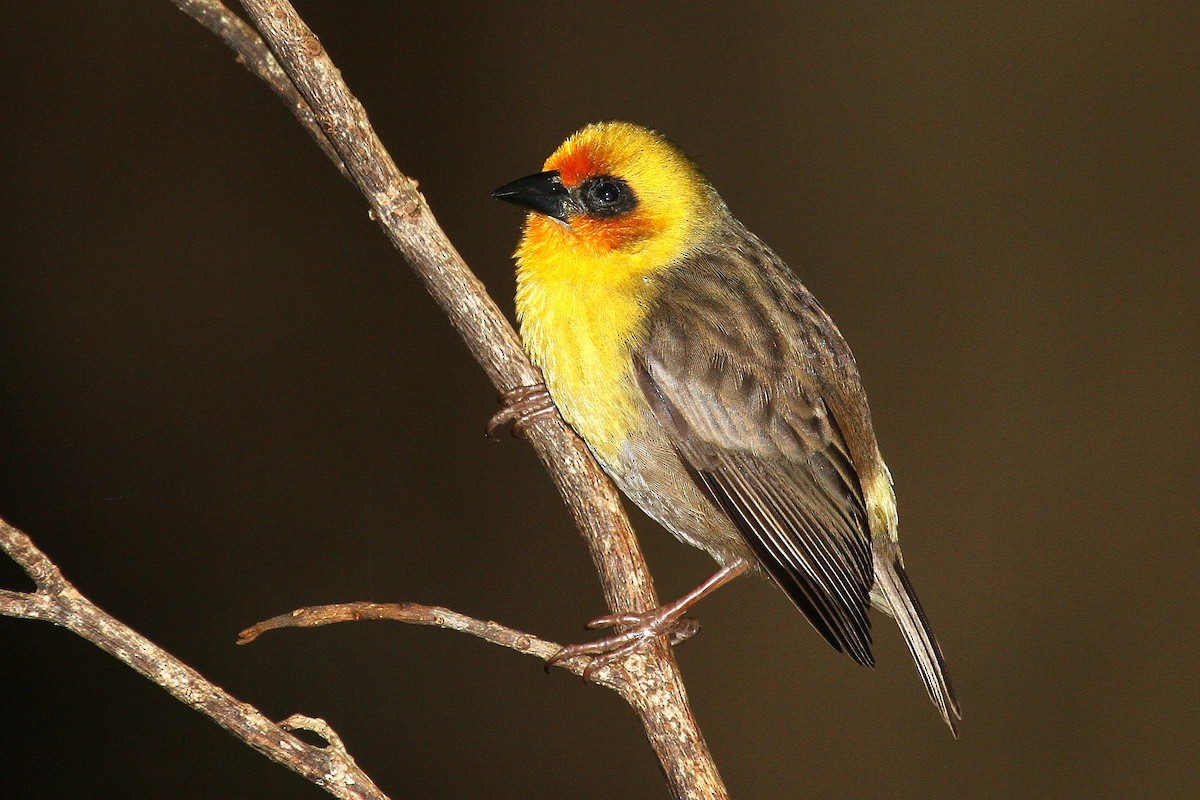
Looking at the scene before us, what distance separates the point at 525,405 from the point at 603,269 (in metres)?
0.41

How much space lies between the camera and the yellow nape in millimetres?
2693

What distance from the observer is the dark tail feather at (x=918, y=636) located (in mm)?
2871

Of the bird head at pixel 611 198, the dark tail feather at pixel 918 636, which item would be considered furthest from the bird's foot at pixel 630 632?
the bird head at pixel 611 198

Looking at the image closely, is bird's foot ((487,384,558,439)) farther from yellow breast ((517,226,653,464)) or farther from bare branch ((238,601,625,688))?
bare branch ((238,601,625,688))

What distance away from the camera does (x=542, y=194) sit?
276 cm

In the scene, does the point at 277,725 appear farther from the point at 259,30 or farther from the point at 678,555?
the point at 678,555

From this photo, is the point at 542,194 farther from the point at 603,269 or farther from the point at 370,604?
the point at 370,604

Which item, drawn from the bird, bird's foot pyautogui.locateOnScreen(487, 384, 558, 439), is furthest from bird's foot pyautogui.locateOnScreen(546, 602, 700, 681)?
bird's foot pyautogui.locateOnScreen(487, 384, 558, 439)

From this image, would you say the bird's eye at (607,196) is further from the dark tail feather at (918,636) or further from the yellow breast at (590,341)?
the dark tail feather at (918,636)

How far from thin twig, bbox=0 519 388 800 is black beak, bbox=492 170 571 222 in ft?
4.47

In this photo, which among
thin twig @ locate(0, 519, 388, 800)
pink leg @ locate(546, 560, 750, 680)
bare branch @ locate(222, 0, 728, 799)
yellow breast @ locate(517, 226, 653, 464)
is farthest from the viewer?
yellow breast @ locate(517, 226, 653, 464)

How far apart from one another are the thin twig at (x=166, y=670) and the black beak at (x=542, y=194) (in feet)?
4.47

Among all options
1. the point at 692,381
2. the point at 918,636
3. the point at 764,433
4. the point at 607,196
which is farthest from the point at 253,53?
the point at 918,636

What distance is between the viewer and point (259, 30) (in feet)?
7.73
